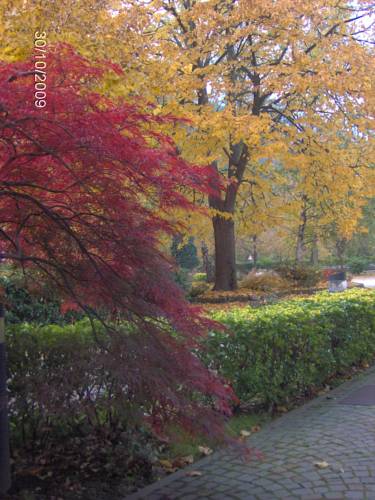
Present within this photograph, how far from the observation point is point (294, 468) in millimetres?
4480

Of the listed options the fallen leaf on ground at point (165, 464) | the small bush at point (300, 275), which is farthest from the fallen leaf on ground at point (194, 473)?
the small bush at point (300, 275)

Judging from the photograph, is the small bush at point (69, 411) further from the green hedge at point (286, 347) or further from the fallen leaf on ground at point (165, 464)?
the green hedge at point (286, 347)

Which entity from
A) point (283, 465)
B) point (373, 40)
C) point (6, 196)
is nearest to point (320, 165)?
point (373, 40)

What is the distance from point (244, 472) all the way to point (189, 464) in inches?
20.2

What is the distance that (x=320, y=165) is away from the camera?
1494cm

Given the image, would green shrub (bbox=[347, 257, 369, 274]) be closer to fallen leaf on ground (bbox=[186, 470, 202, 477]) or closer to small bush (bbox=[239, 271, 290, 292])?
small bush (bbox=[239, 271, 290, 292])

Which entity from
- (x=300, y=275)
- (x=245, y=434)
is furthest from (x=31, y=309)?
(x=300, y=275)

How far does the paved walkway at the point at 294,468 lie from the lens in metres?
4.05

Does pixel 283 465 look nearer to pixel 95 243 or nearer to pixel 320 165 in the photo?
pixel 95 243

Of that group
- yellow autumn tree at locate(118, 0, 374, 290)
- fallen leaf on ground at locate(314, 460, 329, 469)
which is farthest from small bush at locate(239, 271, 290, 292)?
fallen leaf on ground at locate(314, 460, 329, 469)

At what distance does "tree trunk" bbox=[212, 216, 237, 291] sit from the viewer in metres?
17.3

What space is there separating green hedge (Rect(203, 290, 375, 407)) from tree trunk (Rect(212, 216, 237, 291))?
8.96 m

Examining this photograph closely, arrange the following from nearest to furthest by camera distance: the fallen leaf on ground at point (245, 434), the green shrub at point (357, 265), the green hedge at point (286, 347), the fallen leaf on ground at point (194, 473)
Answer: the fallen leaf on ground at point (194, 473), the fallen leaf on ground at point (245, 434), the green hedge at point (286, 347), the green shrub at point (357, 265)

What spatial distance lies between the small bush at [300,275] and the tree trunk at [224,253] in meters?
3.65
